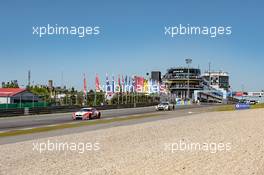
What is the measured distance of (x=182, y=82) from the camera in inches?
7451

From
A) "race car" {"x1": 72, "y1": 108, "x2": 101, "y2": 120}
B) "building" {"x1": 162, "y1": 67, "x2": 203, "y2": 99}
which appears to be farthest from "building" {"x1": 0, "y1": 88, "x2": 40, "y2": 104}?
"building" {"x1": 162, "y1": 67, "x2": 203, "y2": 99}

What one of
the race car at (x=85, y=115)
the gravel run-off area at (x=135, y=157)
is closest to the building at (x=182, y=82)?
the race car at (x=85, y=115)

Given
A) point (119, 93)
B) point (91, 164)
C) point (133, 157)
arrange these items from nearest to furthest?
point (91, 164) < point (133, 157) < point (119, 93)

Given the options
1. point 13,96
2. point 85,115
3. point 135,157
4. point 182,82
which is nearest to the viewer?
point 135,157

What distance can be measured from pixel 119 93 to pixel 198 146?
7068 centimetres

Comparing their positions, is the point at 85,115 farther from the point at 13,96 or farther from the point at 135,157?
the point at 13,96

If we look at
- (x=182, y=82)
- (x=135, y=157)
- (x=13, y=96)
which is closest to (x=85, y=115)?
(x=135, y=157)

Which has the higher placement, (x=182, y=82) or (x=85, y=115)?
(x=182, y=82)

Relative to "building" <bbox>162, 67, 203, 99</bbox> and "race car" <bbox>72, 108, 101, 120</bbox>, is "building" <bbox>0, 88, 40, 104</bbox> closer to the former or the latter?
"race car" <bbox>72, 108, 101, 120</bbox>

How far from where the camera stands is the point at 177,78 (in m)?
194

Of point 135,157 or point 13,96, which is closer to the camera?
point 135,157

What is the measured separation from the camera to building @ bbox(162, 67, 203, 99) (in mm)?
186512

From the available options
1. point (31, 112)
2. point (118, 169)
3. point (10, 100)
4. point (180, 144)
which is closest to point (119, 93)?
point (10, 100)

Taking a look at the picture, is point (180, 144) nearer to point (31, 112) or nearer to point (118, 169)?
point (118, 169)
